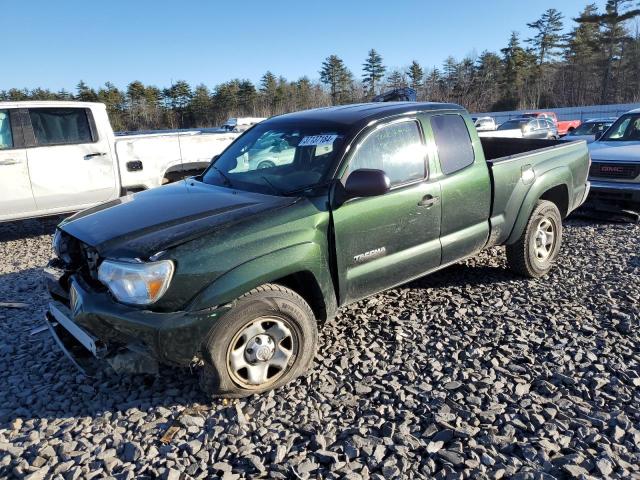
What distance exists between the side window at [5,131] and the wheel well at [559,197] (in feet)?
23.0

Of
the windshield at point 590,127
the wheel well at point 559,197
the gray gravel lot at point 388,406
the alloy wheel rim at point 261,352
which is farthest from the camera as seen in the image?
the windshield at point 590,127

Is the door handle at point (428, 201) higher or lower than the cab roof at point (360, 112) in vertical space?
lower

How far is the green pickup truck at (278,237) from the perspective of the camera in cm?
279

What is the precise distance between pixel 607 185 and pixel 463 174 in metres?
4.80

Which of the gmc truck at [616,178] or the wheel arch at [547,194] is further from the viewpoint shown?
the gmc truck at [616,178]

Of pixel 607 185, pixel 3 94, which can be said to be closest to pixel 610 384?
pixel 607 185

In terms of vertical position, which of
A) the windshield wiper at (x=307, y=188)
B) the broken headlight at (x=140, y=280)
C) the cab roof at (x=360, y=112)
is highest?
the cab roof at (x=360, y=112)

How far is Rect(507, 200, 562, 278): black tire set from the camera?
15.9ft

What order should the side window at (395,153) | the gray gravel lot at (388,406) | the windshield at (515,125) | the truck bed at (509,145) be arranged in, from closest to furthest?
the gray gravel lot at (388,406)
the side window at (395,153)
the truck bed at (509,145)
the windshield at (515,125)

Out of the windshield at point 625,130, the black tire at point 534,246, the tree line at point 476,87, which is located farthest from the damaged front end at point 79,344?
the tree line at point 476,87

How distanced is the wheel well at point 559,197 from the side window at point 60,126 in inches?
250

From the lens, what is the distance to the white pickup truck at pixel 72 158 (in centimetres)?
A: 679

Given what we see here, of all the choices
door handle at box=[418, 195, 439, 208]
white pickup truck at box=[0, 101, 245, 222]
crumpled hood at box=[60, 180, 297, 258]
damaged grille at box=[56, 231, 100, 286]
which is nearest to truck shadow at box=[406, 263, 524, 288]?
door handle at box=[418, 195, 439, 208]

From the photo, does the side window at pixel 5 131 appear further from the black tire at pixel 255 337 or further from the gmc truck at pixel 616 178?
the gmc truck at pixel 616 178
